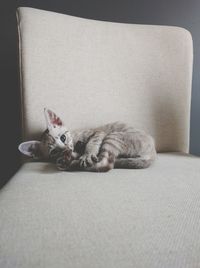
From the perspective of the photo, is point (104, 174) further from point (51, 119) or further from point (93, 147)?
point (51, 119)

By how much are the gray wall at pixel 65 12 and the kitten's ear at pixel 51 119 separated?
0.46 m

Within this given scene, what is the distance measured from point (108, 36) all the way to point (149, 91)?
28 centimetres

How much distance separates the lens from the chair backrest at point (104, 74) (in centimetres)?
106

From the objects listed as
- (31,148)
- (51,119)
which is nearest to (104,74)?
(51,119)

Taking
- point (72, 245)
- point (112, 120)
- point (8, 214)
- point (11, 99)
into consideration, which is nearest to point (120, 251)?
point (72, 245)

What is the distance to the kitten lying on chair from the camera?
89cm

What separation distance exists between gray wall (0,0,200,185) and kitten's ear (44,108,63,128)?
1.52ft

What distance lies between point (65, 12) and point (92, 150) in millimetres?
803

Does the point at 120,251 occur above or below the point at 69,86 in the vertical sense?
below

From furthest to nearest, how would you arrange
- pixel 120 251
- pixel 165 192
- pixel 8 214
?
pixel 165 192
pixel 8 214
pixel 120 251

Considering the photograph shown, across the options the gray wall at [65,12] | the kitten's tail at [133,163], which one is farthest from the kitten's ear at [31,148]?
the gray wall at [65,12]

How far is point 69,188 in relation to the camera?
692 millimetres

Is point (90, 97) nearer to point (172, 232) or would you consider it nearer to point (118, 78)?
point (118, 78)

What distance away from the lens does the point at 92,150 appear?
0.96 m
